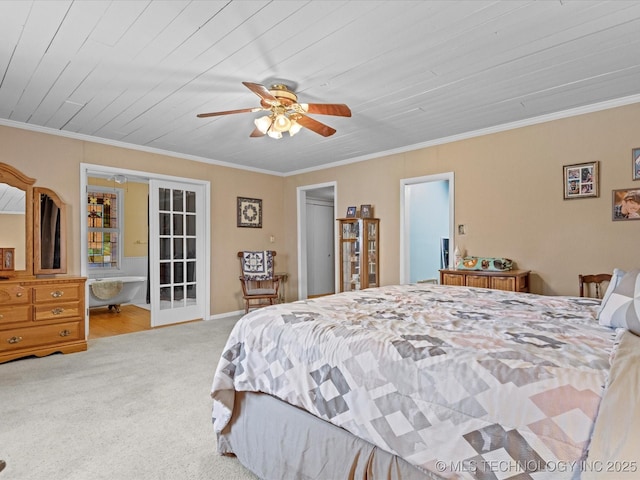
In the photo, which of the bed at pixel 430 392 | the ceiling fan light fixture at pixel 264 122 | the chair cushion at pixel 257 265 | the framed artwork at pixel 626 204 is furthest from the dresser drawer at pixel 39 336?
the framed artwork at pixel 626 204

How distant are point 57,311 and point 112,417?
6.41 ft

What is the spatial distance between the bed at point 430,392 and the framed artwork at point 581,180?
178cm

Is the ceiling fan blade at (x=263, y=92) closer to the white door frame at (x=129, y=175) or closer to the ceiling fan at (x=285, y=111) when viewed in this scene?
the ceiling fan at (x=285, y=111)

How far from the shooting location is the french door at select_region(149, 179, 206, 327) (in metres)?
4.93

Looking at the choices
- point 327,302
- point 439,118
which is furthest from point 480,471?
point 439,118

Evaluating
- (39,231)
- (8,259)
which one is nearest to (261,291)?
(39,231)

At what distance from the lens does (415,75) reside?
8.84 ft

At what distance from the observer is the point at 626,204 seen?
317 centimetres

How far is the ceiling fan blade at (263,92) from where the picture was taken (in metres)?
2.29

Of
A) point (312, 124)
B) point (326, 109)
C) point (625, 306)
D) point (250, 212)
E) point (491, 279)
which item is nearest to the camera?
point (625, 306)

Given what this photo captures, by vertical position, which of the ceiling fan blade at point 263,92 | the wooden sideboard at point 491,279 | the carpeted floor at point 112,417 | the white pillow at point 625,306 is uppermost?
the ceiling fan blade at point 263,92

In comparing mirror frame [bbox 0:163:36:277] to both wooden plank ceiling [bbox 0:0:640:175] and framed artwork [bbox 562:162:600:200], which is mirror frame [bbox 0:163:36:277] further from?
framed artwork [bbox 562:162:600:200]

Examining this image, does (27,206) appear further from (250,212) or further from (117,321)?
(250,212)

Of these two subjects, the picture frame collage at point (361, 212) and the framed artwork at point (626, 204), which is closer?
the framed artwork at point (626, 204)
